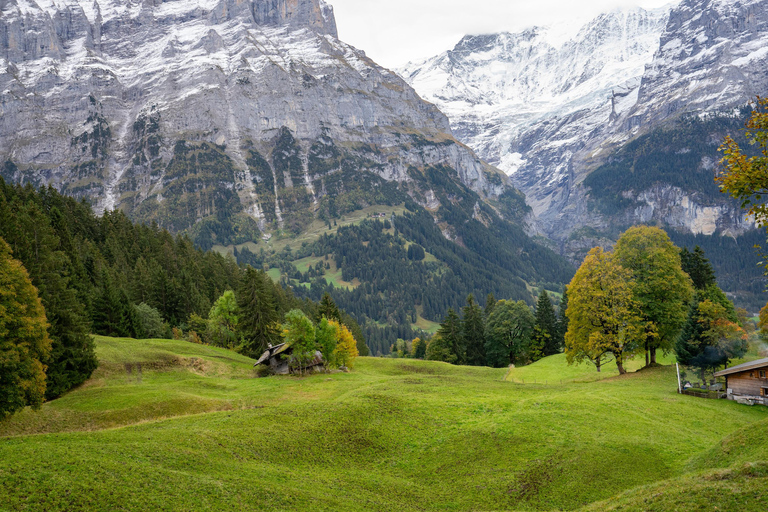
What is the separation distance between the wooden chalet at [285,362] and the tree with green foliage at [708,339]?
41.6 m

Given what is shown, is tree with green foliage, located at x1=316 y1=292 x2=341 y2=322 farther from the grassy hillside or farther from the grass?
the grassy hillside

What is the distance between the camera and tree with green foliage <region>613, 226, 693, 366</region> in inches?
1973

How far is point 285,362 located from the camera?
2327 inches

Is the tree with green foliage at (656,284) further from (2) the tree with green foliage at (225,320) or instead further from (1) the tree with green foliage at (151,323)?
(1) the tree with green foliage at (151,323)

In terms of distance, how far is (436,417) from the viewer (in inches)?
1328

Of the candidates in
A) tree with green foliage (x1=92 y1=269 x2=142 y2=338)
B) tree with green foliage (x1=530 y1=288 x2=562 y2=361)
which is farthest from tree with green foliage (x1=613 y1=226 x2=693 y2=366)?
tree with green foliage (x1=92 y1=269 x2=142 y2=338)

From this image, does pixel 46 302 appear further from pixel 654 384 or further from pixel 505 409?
pixel 654 384

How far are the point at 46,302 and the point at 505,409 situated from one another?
134ft

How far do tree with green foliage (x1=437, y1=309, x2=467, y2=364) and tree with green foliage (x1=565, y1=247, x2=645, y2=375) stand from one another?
42269 millimetres

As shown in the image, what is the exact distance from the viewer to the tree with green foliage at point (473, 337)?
9500 cm

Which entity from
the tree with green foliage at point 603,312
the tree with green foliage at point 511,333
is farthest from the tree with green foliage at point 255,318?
the tree with green foliage at point 603,312

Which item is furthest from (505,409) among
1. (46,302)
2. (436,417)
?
(46,302)

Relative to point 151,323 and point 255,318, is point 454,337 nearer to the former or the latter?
point 255,318

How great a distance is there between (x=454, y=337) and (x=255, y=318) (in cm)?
4128
